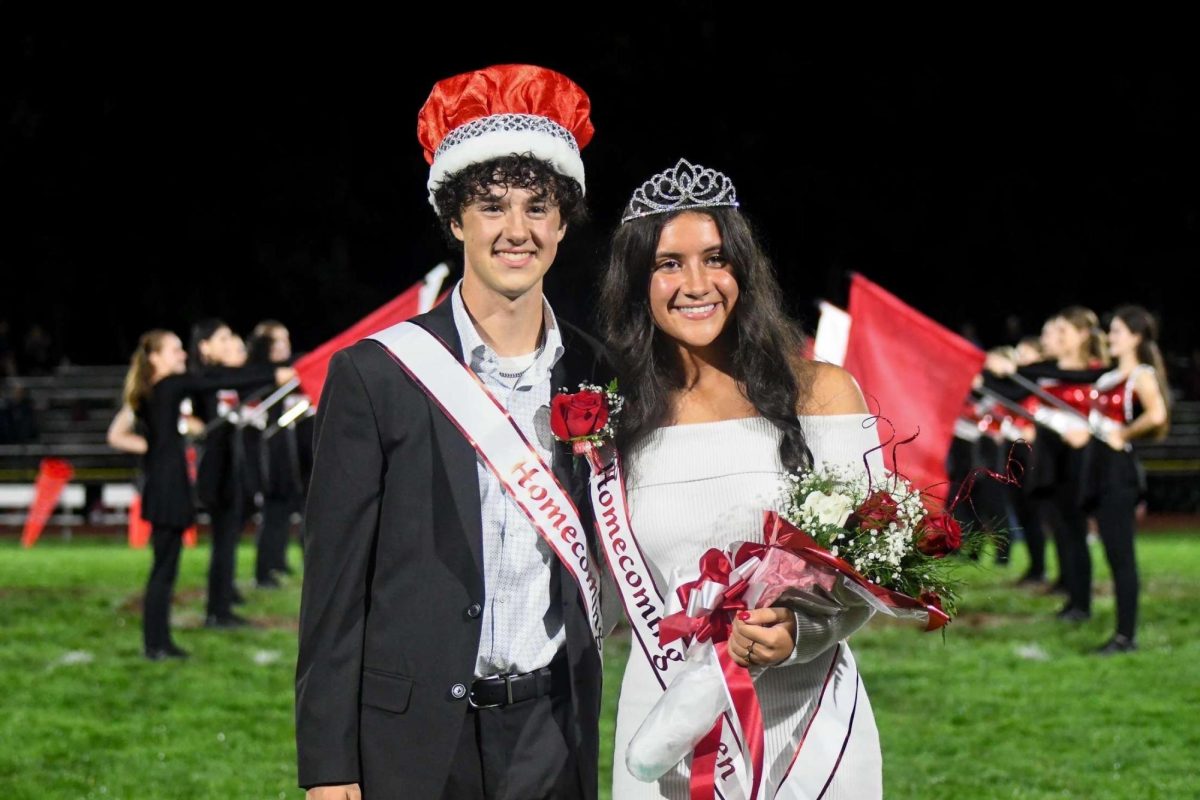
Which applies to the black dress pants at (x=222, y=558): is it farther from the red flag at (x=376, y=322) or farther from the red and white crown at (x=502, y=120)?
the red and white crown at (x=502, y=120)

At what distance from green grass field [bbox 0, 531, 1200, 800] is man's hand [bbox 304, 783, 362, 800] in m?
2.11

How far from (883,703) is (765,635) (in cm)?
482

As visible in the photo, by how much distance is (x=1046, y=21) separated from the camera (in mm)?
24750

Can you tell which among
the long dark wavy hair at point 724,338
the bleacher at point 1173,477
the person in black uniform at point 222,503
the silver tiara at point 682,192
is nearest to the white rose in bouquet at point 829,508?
the long dark wavy hair at point 724,338

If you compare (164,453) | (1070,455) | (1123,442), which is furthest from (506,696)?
(1070,455)

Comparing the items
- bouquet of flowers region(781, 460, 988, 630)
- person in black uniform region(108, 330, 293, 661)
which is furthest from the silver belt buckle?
person in black uniform region(108, 330, 293, 661)

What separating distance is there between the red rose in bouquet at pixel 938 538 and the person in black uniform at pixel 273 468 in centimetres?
896

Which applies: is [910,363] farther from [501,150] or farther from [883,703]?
[501,150]

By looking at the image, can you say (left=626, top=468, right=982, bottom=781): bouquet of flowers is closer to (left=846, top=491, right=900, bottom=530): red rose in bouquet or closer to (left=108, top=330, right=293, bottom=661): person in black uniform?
(left=846, top=491, right=900, bottom=530): red rose in bouquet

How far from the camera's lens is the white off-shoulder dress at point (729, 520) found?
9.13ft

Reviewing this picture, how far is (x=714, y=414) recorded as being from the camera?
294cm

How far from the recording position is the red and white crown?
277cm

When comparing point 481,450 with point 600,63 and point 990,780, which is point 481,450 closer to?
point 990,780

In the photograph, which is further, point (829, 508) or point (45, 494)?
point (45, 494)
